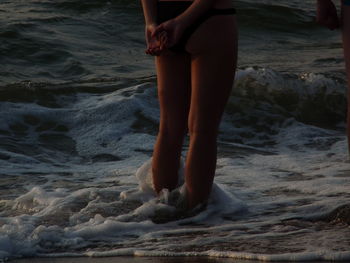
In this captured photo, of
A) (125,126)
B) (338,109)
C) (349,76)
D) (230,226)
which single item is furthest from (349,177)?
(338,109)

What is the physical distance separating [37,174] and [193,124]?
215 centimetres

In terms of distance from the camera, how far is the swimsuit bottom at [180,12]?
15.9 ft

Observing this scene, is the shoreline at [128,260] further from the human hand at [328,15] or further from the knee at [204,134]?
the human hand at [328,15]

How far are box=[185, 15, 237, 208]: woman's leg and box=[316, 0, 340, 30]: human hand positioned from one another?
0.53 meters

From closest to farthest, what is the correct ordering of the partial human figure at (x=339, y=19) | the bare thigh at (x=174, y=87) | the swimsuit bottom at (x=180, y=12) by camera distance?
the partial human figure at (x=339, y=19)
the swimsuit bottom at (x=180, y=12)
the bare thigh at (x=174, y=87)

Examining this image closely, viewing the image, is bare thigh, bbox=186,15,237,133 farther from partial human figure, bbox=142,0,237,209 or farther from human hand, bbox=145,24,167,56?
human hand, bbox=145,24,167,56

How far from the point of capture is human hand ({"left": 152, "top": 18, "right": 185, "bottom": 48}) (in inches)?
191

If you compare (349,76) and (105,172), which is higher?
(349,76)

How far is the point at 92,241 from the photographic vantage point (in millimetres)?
4934

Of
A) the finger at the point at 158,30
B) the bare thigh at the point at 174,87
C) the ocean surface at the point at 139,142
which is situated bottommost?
the ocean surface at the point at 139,142

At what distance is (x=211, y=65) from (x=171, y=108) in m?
0.36

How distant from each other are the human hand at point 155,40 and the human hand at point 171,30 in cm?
1

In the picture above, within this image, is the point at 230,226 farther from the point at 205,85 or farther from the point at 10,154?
the point at 10,154

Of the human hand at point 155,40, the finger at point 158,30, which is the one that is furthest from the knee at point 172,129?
the finger at point 158,30
